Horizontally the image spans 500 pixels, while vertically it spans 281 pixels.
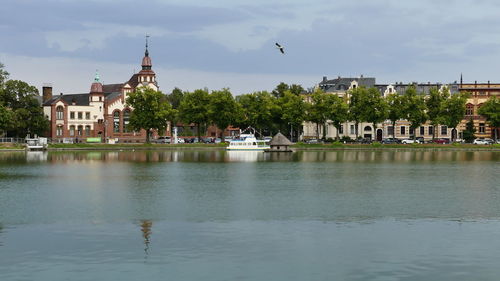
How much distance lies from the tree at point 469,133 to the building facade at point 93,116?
75.1 meters

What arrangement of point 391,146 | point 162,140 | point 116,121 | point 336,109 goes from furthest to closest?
point 116,121 < point 162,140 < point 336,109 < point 391,146

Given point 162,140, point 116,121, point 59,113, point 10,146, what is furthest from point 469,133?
point 10,146

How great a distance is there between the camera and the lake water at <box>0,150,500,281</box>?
2748cm

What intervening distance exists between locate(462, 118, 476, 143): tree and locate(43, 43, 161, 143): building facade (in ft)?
246

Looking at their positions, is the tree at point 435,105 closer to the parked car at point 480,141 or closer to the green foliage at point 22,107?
the parked car at point 480,141

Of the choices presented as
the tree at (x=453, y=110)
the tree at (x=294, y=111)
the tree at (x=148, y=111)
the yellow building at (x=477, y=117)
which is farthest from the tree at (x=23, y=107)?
the yellow building at (x=477, y=117)

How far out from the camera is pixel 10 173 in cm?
7144

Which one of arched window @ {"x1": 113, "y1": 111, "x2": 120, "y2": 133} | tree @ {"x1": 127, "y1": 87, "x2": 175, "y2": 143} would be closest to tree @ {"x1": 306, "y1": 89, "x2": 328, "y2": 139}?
tree @ {"x1": 127, "y1": 87, "x2": 175, "y2": 143}

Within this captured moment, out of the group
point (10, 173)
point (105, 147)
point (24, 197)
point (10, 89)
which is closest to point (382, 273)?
point (24, 197)

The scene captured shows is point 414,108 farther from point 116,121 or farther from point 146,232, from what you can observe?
point 146,232

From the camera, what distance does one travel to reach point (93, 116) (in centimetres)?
16488

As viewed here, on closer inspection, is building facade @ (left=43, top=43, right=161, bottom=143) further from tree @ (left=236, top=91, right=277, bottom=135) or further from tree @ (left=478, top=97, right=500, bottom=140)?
tree @ (left=478, top=97, right=500, bottom=140)

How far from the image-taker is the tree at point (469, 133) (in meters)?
156

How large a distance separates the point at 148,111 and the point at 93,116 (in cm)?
2786
